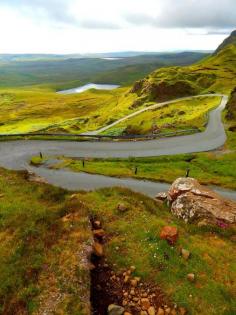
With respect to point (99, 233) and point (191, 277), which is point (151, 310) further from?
point (99, 233)

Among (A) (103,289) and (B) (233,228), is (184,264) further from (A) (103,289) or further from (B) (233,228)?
(B) (233,228)

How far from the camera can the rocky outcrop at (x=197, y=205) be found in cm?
2119

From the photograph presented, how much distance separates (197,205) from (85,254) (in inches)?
388

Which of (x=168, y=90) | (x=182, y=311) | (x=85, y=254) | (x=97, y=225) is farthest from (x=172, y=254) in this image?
(x=168, y=90)

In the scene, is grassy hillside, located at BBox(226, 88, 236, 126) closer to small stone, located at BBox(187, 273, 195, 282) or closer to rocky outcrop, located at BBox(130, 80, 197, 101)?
rocky outcrop, located at BBox(130, 80, 197, 101)

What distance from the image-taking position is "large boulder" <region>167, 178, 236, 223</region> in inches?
837

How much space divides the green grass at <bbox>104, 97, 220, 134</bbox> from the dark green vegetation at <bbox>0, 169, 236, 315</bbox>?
46.3 metres

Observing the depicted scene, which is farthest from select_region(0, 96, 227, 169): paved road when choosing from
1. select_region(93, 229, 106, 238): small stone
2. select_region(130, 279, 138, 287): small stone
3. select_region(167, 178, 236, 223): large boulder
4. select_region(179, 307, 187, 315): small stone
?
select_region(179, 307, 187, 315): small stone

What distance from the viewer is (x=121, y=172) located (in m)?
36.3

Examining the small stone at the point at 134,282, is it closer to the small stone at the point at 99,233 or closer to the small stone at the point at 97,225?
the small stone at the point at 99,233

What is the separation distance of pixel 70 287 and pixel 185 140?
1720 inches

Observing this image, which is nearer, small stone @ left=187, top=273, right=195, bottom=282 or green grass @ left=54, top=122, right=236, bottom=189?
small stone @ left=187, top=273, right=195, bottom=282

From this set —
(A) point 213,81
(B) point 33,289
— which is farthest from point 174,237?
(A) point 213,81

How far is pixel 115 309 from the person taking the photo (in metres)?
13.1
